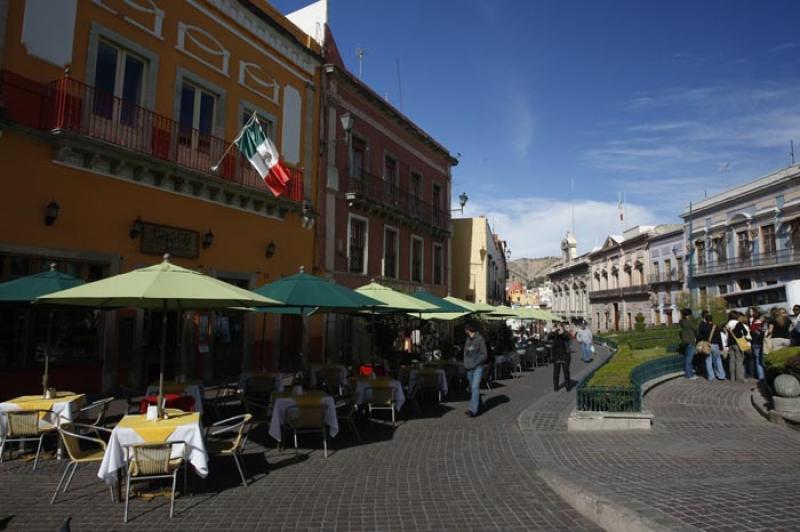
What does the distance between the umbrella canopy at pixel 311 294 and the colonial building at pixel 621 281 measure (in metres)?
51.6

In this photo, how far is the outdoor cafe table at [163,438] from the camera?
485 centimetres

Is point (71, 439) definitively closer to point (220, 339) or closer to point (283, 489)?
point (283, 489)

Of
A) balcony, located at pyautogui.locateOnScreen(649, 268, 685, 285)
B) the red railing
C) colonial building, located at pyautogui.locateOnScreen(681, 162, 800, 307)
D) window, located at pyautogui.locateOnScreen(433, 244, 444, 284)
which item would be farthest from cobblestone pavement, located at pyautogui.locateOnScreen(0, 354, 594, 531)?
balcony, located at pyautogui.locateOnScreen(649, 268, 685, 285)

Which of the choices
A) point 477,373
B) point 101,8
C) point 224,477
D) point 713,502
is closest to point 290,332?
point 477,373

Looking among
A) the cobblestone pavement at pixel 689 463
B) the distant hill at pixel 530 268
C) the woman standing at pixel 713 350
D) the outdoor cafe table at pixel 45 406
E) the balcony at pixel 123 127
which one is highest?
the distant hill at pixel 530 268

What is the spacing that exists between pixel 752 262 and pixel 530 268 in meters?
75.9

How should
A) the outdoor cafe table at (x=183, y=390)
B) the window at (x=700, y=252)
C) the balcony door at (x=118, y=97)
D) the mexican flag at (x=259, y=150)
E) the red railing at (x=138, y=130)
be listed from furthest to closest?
the window at (x=700, y=252), the mexican flag at (x=259, y=150), the balcony door at (x=118, y=97), the red railing at (x=138, y=130), the outdoor cafe table at (x=183, y=390)

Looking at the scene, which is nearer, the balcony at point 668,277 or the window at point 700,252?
the window at point 700,252

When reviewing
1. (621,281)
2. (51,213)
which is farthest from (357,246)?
(621,281)

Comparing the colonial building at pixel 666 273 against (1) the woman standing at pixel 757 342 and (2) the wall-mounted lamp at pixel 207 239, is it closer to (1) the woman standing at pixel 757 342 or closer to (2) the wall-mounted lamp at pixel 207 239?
(1) the woman standing at pixel 757 342

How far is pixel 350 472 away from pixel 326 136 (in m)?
14.4

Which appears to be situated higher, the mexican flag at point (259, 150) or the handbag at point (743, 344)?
the mexican flag at point (259, 150)

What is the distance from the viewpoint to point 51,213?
969 cm

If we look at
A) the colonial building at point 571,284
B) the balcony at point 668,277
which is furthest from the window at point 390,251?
the colonial building at point 571,284
